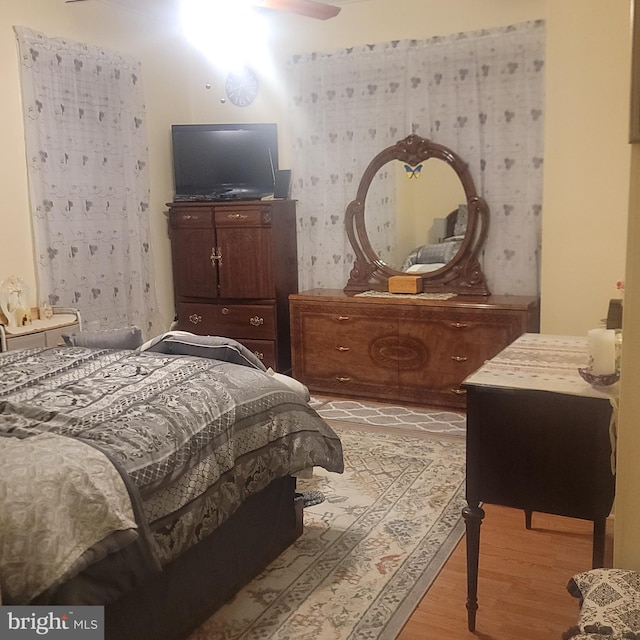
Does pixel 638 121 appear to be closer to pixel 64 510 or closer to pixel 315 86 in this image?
pixel 64 510

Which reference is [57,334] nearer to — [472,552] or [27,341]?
[27,341]

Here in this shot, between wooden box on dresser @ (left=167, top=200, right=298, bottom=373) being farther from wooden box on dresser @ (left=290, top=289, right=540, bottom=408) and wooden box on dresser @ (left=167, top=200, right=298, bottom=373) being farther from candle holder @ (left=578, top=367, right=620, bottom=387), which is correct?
candle holder @ (left=578, top=367, right=620, bottom=387)

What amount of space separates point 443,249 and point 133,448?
3.24 metres

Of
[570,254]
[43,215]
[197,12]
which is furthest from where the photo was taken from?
[43,215]

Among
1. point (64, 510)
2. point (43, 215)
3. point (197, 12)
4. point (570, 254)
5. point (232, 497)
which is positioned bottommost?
point (232, 497)

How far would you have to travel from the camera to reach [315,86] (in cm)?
518

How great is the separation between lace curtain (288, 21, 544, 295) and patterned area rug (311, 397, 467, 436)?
96 cm

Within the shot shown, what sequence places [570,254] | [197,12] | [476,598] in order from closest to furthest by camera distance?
[476,598] < [197,12] < [570,254]

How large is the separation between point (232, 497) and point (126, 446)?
0.46 meters

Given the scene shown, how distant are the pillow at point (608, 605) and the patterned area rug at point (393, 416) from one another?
2.50 metres

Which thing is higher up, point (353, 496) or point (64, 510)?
point (64, 510)

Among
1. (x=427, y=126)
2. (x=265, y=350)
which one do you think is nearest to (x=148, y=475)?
(x=265, y=350)

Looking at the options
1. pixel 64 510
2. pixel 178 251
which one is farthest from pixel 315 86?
pixel 64 510

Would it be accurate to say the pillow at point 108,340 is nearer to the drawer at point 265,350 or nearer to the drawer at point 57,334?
the drawer at point 57,334
